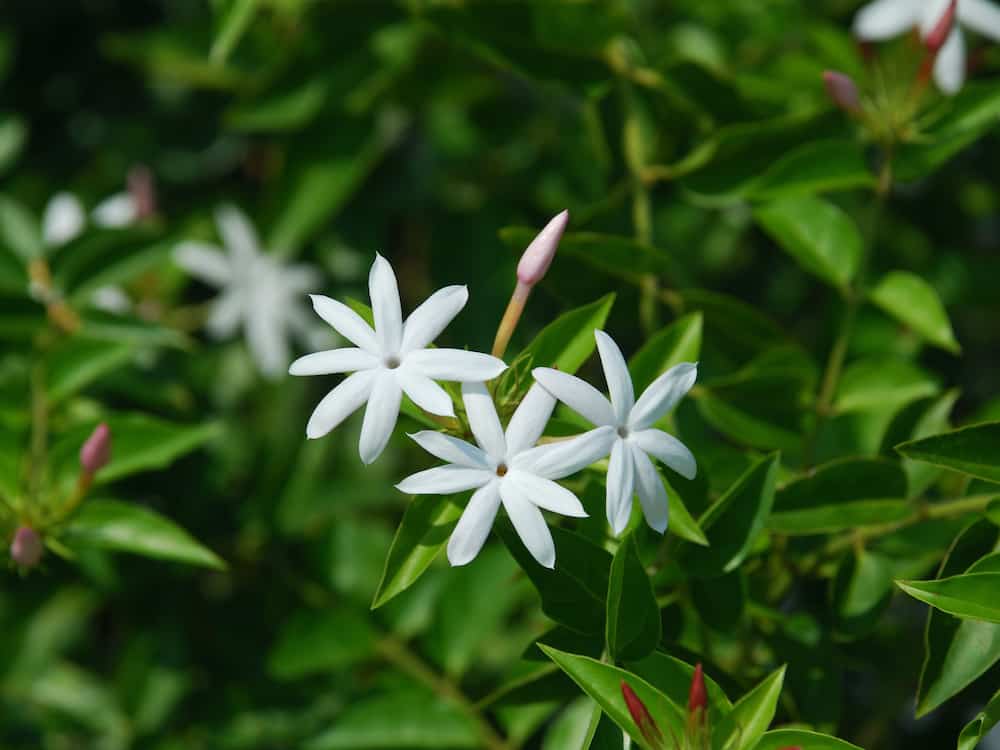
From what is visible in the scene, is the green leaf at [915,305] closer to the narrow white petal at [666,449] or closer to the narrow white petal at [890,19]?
the narrow white petal at [890,19]

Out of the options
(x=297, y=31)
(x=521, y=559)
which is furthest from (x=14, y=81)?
(x=521, y=559)

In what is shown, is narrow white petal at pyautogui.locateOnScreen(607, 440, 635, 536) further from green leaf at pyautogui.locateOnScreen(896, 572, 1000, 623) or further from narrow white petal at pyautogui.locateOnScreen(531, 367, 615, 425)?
green leaf at pyautogui.locateOnScreen(896, 572, 1000, 623)

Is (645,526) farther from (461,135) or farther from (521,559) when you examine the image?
(461,135)

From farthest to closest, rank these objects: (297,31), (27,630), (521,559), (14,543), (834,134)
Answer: (297,31)
(27,630)
(834,134)
(14,543)
(521,559)

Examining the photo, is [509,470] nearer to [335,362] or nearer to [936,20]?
[335,362]

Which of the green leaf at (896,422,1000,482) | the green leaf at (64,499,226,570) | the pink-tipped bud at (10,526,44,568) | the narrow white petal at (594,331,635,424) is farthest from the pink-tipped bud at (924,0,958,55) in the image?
the pink-tipped bud at (10,526,44,568)

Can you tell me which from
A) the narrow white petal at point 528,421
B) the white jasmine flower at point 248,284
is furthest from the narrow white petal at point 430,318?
the white jasmine flower at point 248,284

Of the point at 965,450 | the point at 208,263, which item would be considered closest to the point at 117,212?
the point at 208,263
